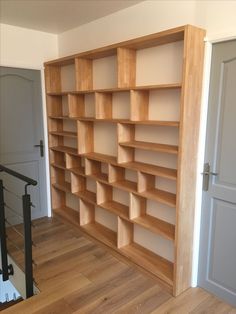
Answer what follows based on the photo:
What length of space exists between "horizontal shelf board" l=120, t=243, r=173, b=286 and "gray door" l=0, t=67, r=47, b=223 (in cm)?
159

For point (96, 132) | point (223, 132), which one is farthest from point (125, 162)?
point (223, 132)

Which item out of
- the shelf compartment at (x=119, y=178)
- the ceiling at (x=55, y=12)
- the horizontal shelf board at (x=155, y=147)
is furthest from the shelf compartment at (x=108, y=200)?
the ceiling at (x=55, y=12)

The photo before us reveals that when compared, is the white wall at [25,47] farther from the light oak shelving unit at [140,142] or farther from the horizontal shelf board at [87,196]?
the horizontal shelf board at [87,196]

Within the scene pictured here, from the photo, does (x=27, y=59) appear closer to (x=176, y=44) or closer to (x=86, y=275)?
(x=176, y=44)

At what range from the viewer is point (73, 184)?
3.40m

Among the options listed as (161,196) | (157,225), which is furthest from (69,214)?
(161,196)

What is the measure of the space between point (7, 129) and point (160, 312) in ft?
8.86

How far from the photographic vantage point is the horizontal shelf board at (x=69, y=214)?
3.48m

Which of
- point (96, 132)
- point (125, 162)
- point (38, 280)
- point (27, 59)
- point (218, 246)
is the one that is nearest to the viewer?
point (218, 246)

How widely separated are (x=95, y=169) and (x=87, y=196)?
14.2 inches

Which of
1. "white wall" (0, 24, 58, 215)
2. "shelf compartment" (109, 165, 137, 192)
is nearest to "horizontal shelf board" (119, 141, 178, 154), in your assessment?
"shelf compartment" (109, 165, 137, 192)

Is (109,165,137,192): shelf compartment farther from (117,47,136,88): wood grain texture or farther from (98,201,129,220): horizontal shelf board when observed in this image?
(117,47,136,88): wood grain texture

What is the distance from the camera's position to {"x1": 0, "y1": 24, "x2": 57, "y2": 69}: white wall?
3203 millimetres

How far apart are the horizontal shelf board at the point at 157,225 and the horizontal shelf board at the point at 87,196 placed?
28.3 inches
